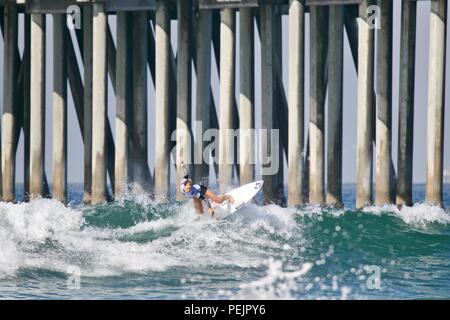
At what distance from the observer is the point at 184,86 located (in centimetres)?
3616

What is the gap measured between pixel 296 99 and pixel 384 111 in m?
2.44

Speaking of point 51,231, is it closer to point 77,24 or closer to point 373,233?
point 373,233

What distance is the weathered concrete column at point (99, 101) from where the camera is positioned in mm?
36938

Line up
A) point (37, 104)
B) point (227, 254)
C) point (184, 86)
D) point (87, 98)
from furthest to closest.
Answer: point (87, 98) < point (37, 104) < point (184, 86) < point (227, 254)

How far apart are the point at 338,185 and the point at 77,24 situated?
9.92 meters

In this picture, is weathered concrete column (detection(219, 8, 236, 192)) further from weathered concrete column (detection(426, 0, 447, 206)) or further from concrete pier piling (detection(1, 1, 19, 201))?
concrete pier piling (detection(1, 1, 19, 201))

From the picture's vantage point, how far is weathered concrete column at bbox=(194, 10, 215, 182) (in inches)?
1426

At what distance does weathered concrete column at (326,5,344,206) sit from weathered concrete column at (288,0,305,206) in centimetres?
80

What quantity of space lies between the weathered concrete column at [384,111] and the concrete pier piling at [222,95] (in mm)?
38

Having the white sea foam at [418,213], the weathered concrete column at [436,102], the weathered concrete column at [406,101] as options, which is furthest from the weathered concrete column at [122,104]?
the weathered concrete column at [436,102]

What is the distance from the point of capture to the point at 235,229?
28.9m

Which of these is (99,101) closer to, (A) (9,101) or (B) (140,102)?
(B) (140,102)

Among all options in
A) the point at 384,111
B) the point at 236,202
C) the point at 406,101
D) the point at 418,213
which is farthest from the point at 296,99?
the point at 236,202
